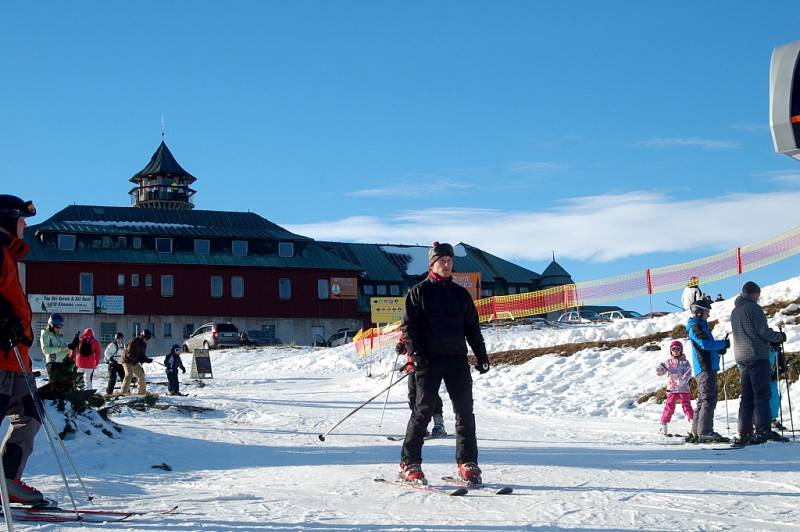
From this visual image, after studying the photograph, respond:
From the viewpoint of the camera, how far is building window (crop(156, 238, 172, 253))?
212ft

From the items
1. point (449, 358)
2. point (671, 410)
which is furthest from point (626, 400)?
point (449, 358)

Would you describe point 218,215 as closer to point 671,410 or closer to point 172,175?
point 172,175

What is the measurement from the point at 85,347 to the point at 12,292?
13.5m

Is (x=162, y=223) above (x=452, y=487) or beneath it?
above

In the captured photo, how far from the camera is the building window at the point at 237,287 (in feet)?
214

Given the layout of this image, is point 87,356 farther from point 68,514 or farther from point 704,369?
point 68,514

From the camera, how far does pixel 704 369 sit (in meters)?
11.3

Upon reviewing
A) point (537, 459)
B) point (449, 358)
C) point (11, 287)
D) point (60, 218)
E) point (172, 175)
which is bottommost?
point (537, 459)

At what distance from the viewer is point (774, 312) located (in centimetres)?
2003

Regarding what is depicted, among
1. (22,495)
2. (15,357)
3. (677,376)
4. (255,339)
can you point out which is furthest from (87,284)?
(15,357)

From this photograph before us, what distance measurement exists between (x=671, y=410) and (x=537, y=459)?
152 inches

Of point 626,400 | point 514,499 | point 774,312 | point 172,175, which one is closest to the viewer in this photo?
point 514,499

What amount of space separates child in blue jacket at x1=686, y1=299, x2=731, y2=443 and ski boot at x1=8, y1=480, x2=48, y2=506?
7.26 metres

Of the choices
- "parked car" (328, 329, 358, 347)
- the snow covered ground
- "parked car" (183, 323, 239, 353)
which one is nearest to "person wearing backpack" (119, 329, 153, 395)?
the snow covered ground
